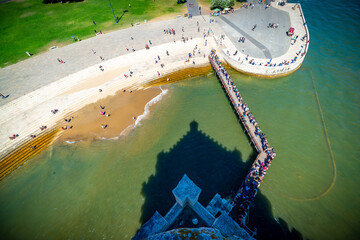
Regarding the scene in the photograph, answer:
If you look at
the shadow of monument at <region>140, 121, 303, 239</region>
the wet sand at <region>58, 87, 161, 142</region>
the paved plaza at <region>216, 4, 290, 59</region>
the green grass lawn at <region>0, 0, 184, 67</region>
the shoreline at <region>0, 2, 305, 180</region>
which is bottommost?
the shadow of monument at <region>140, 121, 303, 239</region>

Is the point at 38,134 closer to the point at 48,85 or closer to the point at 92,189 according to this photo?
the point at 48,85

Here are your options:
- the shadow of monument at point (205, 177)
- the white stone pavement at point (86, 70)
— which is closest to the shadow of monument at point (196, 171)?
the shadow of monument at point (205, 177)

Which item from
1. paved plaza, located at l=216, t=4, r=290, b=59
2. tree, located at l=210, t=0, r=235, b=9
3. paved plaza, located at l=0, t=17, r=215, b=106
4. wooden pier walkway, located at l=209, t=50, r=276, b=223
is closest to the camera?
wooden pier walkway, located at l=209, t=50, r=276, b=223

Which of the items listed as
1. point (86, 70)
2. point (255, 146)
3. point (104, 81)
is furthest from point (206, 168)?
point (86, 70)

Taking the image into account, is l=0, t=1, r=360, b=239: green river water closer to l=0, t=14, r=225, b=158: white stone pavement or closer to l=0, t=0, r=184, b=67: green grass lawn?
l=0, t=14, r=225, b=158: white stone pavement

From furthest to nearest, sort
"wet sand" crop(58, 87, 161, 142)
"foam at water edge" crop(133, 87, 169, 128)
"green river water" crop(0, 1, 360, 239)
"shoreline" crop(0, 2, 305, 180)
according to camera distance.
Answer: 1. "foam at water edge" crop(133, 87, 169, 128)
2. "shoreline" crop(0, 2, 305, 180)
3. "wet sand" crop(58, 87, 161, 142)
4. "green river water" crop(0, 1, 360, 239)

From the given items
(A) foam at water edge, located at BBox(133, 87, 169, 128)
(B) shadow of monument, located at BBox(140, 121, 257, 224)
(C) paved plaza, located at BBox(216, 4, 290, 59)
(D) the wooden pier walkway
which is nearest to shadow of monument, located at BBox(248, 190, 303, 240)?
(D) the wooden pier walkway
